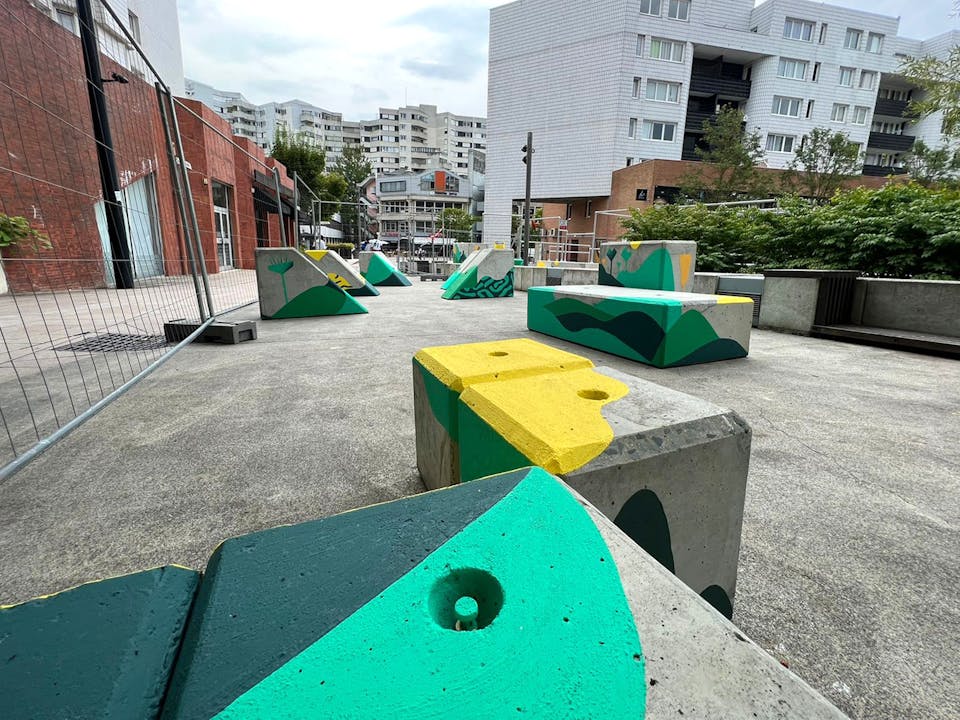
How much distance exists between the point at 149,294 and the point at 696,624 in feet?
19.9


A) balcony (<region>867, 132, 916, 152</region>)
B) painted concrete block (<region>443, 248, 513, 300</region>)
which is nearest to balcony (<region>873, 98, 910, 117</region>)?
balcony (<region>867, 132, 916, 152</region>)

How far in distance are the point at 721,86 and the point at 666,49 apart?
18.9 ft

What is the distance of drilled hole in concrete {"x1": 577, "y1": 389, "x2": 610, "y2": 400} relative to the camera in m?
1.73

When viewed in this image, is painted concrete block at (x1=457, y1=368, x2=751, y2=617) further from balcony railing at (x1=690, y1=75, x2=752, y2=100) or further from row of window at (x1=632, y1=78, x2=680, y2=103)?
balcony railing at (x1=690, y1=75, x2=752, y2=100)

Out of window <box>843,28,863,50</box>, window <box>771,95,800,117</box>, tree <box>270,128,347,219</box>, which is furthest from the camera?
tree <box>270,128,347,219</box>

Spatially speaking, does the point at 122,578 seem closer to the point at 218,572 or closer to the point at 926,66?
the point at 218,572

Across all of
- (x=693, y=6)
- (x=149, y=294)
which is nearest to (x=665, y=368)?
(x=149, y=294)

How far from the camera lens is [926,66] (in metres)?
10.6

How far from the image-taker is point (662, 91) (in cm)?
3167

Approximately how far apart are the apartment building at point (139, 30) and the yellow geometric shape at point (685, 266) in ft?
22.6

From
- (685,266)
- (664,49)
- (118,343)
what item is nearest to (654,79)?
(664,49)

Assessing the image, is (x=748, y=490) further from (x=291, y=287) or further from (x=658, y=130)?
(x=658, y=130)

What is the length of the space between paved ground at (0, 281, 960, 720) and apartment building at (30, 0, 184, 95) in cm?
274

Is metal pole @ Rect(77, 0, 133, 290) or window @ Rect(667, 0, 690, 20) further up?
window @ Rect(667, 0, 690, 20)
